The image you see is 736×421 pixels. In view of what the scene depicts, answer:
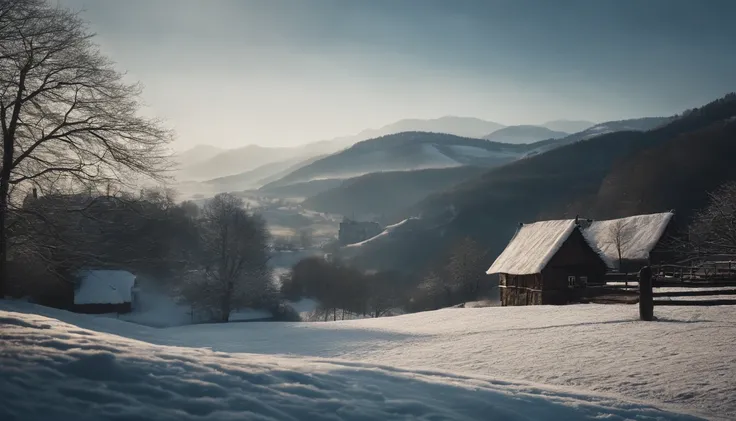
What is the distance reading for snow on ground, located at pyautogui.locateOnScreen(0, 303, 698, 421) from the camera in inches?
244

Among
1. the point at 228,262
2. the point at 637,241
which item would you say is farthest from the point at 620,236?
the point at 228,262

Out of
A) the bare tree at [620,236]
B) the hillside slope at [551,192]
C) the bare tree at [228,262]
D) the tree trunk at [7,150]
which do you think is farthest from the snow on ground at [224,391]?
the hillside slope at [551,192]

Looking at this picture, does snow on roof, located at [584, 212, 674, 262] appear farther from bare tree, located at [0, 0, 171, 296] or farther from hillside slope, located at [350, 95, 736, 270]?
hillside slope, located at [350, 95, 736, 270]

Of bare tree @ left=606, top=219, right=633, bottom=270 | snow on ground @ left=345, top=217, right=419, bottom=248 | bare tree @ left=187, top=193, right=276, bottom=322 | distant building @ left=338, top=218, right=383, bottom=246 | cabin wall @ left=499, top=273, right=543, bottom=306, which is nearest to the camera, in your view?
cabin wall @ left=499, top=273, right=543, bottom=306

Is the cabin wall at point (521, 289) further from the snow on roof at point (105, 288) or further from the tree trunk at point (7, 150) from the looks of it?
→ the snow on roof at point (105, 288)

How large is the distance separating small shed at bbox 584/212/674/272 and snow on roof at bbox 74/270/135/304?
46858 mm

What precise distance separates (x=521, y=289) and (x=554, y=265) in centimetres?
361

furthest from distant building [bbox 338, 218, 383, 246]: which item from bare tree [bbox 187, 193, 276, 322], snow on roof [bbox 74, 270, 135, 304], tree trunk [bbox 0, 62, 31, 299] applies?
tree trunk [bbox 0, 62, 31, 299]

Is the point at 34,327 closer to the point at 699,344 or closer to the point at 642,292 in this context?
the point at 699,344

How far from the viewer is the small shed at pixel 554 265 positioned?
35625 mm

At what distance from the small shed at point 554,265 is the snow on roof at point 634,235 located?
8.62 metres

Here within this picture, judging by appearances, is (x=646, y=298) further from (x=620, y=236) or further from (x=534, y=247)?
(x=620, y=236)

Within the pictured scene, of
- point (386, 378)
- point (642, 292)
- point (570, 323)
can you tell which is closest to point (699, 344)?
point (642, 292)

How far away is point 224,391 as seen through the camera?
716 cm
